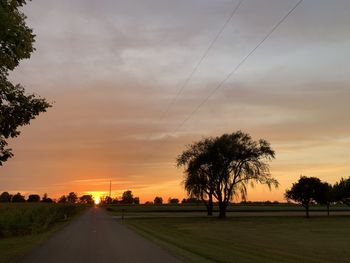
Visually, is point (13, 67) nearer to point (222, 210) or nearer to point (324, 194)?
point (222, 210)

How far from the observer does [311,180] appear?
82250 mm

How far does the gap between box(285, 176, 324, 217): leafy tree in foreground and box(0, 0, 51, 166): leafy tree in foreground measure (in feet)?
230

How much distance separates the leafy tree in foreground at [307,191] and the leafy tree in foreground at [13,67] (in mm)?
70237

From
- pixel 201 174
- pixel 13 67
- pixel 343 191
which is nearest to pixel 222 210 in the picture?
pixel 201 174

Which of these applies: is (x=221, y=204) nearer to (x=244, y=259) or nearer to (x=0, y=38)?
(x=244, y=259)

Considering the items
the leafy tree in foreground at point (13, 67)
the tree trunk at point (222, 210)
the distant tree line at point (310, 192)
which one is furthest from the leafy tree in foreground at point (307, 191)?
the leafy tree in foreground at point (13, 67)

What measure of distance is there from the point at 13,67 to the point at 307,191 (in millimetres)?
72613

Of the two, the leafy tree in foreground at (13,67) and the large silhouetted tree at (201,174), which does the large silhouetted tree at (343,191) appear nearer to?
the large silhouetted tree at (201,174)

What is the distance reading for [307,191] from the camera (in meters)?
81.4

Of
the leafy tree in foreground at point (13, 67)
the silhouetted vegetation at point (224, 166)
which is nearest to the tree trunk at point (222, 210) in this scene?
the silhouetted vegetation at point (224, 166)

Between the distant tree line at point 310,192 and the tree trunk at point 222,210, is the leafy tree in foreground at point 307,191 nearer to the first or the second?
the distant tree line at point 310,192

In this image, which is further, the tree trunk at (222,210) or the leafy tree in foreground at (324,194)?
the leafy tree in foreground at (324,194)

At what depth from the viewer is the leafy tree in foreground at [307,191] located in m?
81.2

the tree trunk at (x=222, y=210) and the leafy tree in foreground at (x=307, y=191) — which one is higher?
the leafy tree in foreground at (x=307, y=191)
